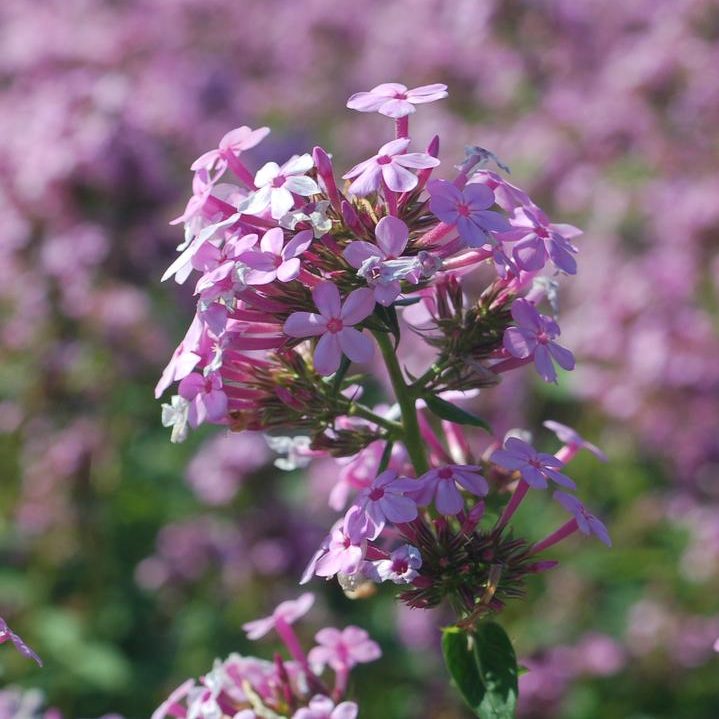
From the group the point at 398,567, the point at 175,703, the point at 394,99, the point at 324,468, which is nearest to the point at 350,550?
the point at 398,567

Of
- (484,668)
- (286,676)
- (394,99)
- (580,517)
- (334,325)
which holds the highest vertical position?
(394,99)

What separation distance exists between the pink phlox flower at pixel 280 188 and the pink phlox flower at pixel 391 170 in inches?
3.2

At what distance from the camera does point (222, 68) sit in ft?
33.2

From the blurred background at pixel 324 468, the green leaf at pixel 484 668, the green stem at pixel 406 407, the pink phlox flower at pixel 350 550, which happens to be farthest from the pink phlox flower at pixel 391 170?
the blurred background at pixel 324 468

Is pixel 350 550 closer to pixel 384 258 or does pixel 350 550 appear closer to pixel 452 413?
pixel 452 413

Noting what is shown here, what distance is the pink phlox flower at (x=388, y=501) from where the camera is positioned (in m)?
1.83

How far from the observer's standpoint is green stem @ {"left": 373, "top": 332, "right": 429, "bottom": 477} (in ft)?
6.95

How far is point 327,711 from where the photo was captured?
2.13 metres

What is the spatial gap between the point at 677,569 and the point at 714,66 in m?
3.41

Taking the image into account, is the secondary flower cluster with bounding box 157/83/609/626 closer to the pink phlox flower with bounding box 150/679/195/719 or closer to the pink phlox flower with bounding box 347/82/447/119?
the pink phlox flower with bounding box 347/82/447/119

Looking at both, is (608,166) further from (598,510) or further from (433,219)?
(433,219)

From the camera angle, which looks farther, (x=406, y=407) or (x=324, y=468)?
(x=324, y=468)

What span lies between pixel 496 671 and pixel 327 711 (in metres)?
0.35

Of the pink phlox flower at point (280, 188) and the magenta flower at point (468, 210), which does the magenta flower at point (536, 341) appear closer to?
the magenta flower at point (468, 210)
